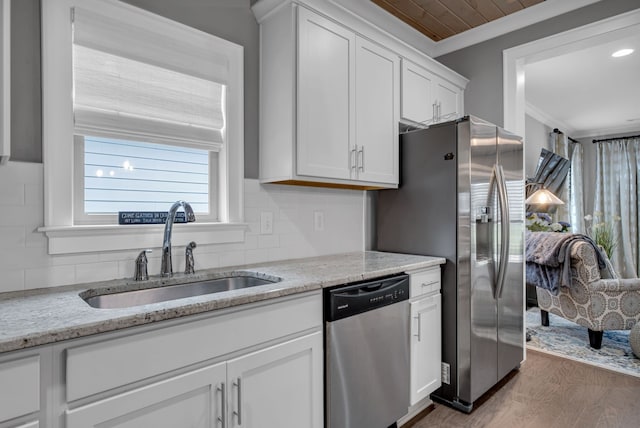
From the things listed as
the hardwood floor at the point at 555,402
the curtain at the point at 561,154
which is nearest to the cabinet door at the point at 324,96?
the hardwood floor at the point at 555,402

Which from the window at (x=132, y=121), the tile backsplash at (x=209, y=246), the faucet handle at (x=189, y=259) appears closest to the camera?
the tile backsplash at (x=209, y=246)

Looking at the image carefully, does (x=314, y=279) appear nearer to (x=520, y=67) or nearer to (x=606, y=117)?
(x=520, y=67)

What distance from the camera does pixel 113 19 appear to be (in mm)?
1629

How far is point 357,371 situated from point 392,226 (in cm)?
Result: 115

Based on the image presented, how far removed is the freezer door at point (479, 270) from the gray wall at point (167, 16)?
1233 mm

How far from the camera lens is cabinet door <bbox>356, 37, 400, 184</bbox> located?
226 cm

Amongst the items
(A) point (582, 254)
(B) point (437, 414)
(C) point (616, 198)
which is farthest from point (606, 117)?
(B) point (437, 414)

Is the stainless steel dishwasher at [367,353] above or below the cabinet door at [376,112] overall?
below

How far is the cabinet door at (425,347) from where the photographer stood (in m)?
2.04

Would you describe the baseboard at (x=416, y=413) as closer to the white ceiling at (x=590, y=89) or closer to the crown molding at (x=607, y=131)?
the white ceiling at (x=590, y=89)

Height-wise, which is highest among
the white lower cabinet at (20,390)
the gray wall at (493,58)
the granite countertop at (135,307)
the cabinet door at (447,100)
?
the gray wall at (493,58)

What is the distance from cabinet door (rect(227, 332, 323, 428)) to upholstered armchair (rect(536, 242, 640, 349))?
2.69m

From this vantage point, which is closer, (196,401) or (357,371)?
(196,401)

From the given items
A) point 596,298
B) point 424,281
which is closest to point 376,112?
point 424,281
